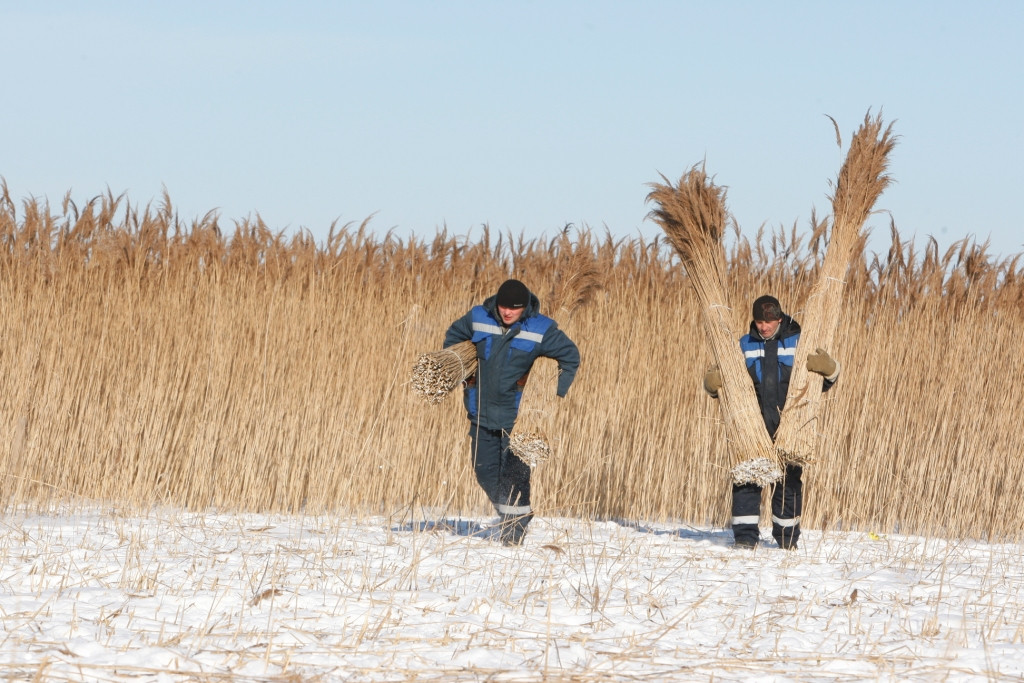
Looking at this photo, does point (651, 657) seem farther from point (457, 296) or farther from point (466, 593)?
point (457, 296)

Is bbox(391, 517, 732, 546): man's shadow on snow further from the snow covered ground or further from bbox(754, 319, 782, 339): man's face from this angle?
bbox(754, 319, 782, 339): man's face

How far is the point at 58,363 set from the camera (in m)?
7.63

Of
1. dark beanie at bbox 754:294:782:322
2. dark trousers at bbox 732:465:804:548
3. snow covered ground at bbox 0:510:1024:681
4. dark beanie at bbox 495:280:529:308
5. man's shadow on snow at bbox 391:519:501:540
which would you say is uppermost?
dark beanie at bbox 754:294:782:322

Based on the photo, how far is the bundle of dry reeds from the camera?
549 cm

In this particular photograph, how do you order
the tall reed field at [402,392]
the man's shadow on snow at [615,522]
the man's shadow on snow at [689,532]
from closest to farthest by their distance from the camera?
the man's shadow on snow at [615,522], the man's shadow on snow at [689,532], the tall reed field at [402,392]

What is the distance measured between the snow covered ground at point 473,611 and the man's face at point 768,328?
124 cm

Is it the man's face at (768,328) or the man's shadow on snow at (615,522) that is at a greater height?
the man's face at (768,328)

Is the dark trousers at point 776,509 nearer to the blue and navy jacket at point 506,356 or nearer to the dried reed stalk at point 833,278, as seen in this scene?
the dried reed stalk at point 833,278

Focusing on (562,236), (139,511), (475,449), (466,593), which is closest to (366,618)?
(466,593)

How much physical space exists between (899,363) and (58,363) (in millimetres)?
6351

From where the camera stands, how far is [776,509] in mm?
6145

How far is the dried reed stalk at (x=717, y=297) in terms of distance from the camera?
561cm

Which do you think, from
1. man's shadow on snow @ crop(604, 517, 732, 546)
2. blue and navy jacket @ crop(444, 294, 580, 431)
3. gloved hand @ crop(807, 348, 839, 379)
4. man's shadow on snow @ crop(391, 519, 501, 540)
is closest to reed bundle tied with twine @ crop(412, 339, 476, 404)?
blue and navy jacket @ crop(444, 294, 580, 431)

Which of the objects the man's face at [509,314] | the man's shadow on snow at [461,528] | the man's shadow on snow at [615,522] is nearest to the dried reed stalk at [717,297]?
the man's shadow on snow at [615,522]
